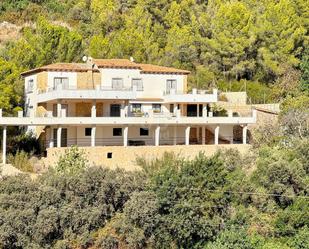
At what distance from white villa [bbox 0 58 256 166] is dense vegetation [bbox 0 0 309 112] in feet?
16.8

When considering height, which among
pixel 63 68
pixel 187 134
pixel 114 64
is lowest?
pixel 187 134

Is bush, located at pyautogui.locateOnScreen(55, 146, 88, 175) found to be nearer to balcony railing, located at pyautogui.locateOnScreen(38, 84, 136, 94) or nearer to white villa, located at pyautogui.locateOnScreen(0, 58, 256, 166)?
white villa, located at pyautogui.locateOnScreen(0, 58, 256, 166)

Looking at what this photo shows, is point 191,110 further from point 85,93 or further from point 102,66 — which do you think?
point 85,93

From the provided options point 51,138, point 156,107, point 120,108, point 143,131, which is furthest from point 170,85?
point 51,138

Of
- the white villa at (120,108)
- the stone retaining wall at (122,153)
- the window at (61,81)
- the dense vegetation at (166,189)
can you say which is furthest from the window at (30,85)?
the stone retaining wall at (122,153)

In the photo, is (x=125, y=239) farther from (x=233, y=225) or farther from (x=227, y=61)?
(x=227, y=61)

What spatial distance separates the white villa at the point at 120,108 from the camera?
128 feet

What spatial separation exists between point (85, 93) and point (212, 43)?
16.5 metres

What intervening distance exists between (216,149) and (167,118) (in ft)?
9.92

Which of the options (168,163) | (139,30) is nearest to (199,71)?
(139,30)

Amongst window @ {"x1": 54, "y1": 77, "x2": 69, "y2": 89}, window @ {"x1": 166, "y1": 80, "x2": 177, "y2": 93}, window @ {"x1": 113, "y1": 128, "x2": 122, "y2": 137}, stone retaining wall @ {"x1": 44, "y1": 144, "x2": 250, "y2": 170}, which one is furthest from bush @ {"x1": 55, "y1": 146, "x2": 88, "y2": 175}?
window @ {"x1": 166, "y1": 80, "x2": 177, "y2": 93}

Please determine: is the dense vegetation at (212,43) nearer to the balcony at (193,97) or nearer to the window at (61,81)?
the window at (61,81)

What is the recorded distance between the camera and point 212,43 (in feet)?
174

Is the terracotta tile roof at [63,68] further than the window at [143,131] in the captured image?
No
